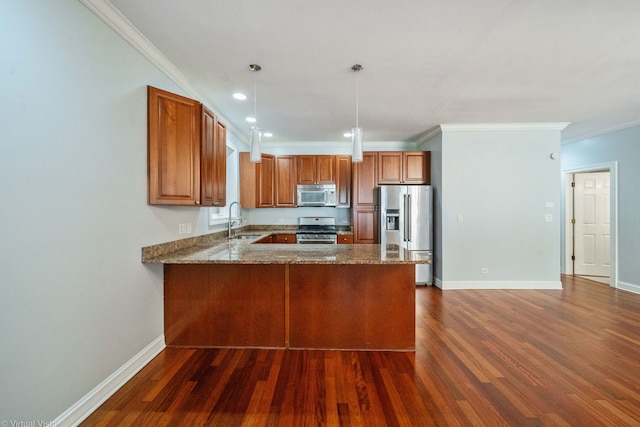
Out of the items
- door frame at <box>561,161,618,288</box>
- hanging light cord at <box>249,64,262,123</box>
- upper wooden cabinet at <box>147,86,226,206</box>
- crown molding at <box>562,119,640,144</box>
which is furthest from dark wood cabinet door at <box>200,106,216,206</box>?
door frame at <box>561,161,618,288</box>

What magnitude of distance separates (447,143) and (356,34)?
2832 millimetres

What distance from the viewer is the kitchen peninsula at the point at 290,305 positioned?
7.79 feet

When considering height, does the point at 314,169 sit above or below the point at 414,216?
above

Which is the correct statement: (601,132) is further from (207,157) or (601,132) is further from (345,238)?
(207,157)

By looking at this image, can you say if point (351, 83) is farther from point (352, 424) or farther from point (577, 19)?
point (352, 424)

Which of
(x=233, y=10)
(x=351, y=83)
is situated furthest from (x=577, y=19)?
(x=233, y=10)

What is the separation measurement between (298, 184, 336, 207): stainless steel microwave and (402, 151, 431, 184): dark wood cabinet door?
1360 mm

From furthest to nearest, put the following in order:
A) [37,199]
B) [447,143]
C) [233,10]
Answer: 1. [447,143]
2. [233,10]
3. [37,199]

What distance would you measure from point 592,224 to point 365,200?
422 cm

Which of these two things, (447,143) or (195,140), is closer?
(195,140)

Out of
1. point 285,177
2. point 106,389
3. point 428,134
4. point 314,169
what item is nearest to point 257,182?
point 285,177

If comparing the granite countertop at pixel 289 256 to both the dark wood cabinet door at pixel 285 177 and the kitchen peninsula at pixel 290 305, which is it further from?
the dark wood cabinet door at pixel 285 177

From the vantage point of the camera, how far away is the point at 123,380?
75.0 inches

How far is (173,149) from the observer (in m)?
2.25
